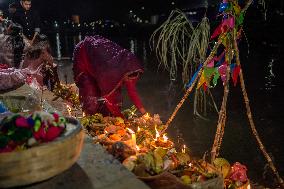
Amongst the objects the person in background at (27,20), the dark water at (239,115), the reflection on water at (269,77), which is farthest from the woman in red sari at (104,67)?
the reflection on water at (269,77)

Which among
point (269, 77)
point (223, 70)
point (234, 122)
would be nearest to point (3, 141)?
point (223, 70)

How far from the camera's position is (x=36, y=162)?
2.12 metres

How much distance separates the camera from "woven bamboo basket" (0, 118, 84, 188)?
2067 millimetres

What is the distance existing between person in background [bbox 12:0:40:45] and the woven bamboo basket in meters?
6.60

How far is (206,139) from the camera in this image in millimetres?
7281

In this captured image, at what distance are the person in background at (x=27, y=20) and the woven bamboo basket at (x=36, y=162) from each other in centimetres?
660

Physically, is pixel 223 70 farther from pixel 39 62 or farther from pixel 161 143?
pixel 39 62

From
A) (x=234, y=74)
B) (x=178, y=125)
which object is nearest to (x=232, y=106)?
(x=178, y=125)

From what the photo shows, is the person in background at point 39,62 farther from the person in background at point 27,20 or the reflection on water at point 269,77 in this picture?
Answer: the reflection on water at point 269,77

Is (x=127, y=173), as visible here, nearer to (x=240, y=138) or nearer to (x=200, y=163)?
(x=200, y=163)

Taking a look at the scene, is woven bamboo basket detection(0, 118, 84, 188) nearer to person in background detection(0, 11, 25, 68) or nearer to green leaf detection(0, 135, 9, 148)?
green leaf detection(0, 135, 9, 148)

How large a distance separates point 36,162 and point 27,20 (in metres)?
7.09

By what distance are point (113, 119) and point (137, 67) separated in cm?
79

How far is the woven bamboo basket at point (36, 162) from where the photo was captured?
207 cm
